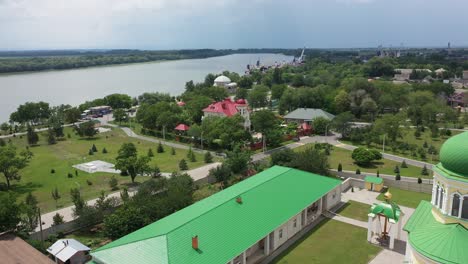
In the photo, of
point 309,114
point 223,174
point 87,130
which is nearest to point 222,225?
point 223,174

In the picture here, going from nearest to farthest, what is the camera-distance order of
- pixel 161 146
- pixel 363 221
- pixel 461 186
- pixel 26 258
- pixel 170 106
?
pixel 461 186 → pixel 26 258 → pixel 363 221 → pixel 161 146 → pixel 170 106

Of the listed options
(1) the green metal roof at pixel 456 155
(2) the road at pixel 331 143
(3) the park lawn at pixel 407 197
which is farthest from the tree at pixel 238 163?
(1) the green metal roof at pixel 456 155

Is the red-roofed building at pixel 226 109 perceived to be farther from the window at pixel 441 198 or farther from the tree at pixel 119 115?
the window at pixel 441 198

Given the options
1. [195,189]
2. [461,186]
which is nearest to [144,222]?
[195,189]

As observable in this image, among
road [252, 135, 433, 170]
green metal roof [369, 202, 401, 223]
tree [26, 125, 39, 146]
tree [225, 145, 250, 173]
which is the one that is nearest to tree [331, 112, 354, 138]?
road [252, 135, 433, 170]

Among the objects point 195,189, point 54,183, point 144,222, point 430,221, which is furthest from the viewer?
point 54,183

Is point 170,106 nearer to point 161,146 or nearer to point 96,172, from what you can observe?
point 161,146
